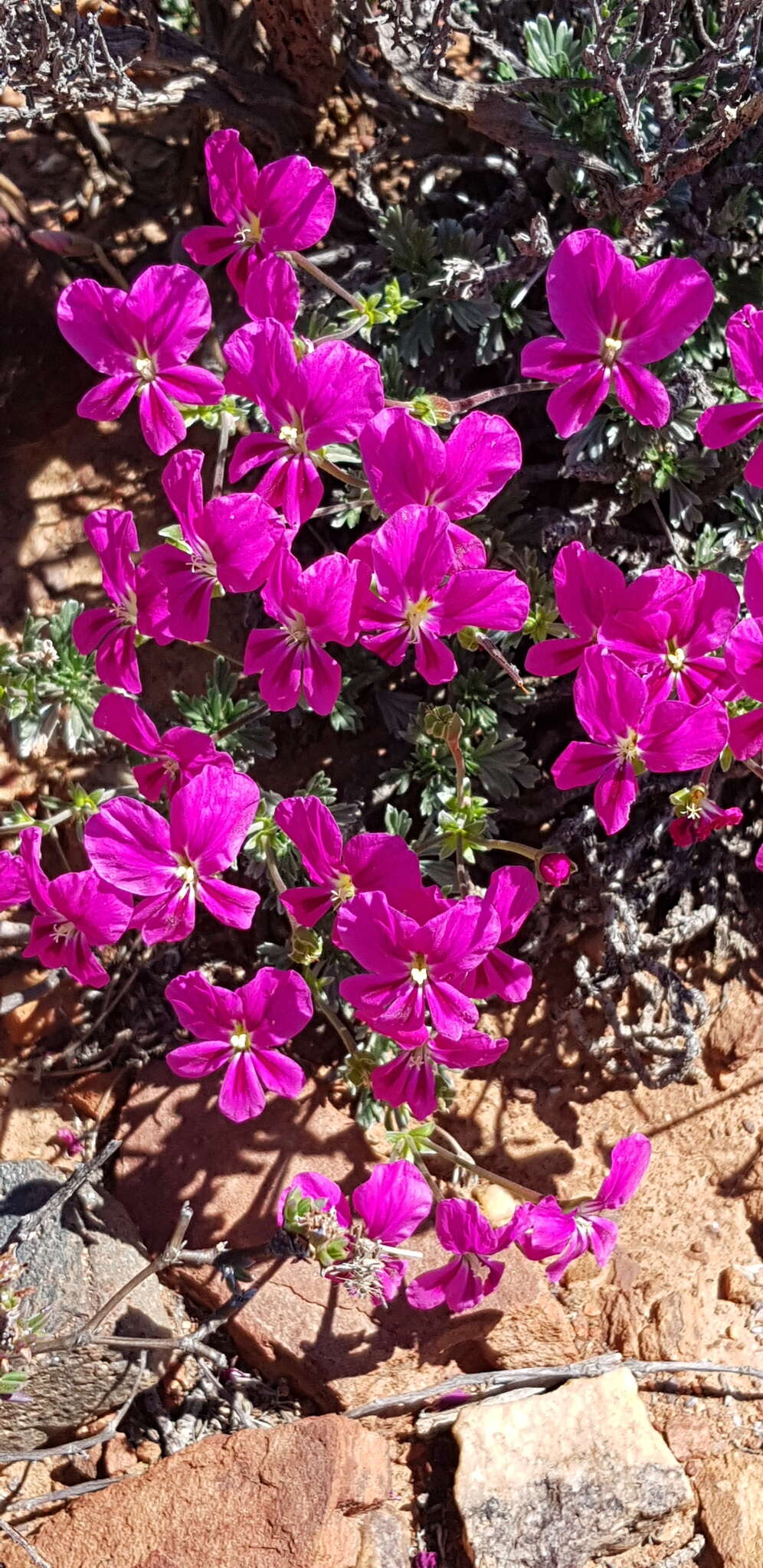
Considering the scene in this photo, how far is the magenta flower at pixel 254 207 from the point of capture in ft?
8.85

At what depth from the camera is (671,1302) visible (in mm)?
3145

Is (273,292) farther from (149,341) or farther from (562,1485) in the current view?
(562,1485)

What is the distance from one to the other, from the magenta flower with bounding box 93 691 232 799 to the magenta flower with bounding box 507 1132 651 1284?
118 centimetres

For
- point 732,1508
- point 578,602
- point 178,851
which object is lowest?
point 732,1508

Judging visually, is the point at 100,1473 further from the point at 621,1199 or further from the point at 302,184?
the point at 302,184

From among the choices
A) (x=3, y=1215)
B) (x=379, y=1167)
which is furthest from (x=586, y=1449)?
(x=3, y=1215)

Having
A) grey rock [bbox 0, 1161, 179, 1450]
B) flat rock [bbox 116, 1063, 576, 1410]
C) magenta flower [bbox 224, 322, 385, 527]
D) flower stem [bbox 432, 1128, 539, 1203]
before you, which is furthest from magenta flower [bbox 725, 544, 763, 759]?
grey rock [bbox 0, 1161, 179, 1450]

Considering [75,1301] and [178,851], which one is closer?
[178,851]

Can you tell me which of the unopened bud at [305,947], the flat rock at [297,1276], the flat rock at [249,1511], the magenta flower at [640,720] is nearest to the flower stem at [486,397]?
the magenta flower at [640,720]

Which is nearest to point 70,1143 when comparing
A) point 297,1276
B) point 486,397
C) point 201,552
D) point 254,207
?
point 297,1276

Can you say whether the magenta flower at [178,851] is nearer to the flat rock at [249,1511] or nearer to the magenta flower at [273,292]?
the magenta flower at [273,292]

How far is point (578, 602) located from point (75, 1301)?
77.3 inches

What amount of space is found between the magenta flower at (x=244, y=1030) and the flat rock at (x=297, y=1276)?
0.65 meters

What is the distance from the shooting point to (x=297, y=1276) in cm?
315
